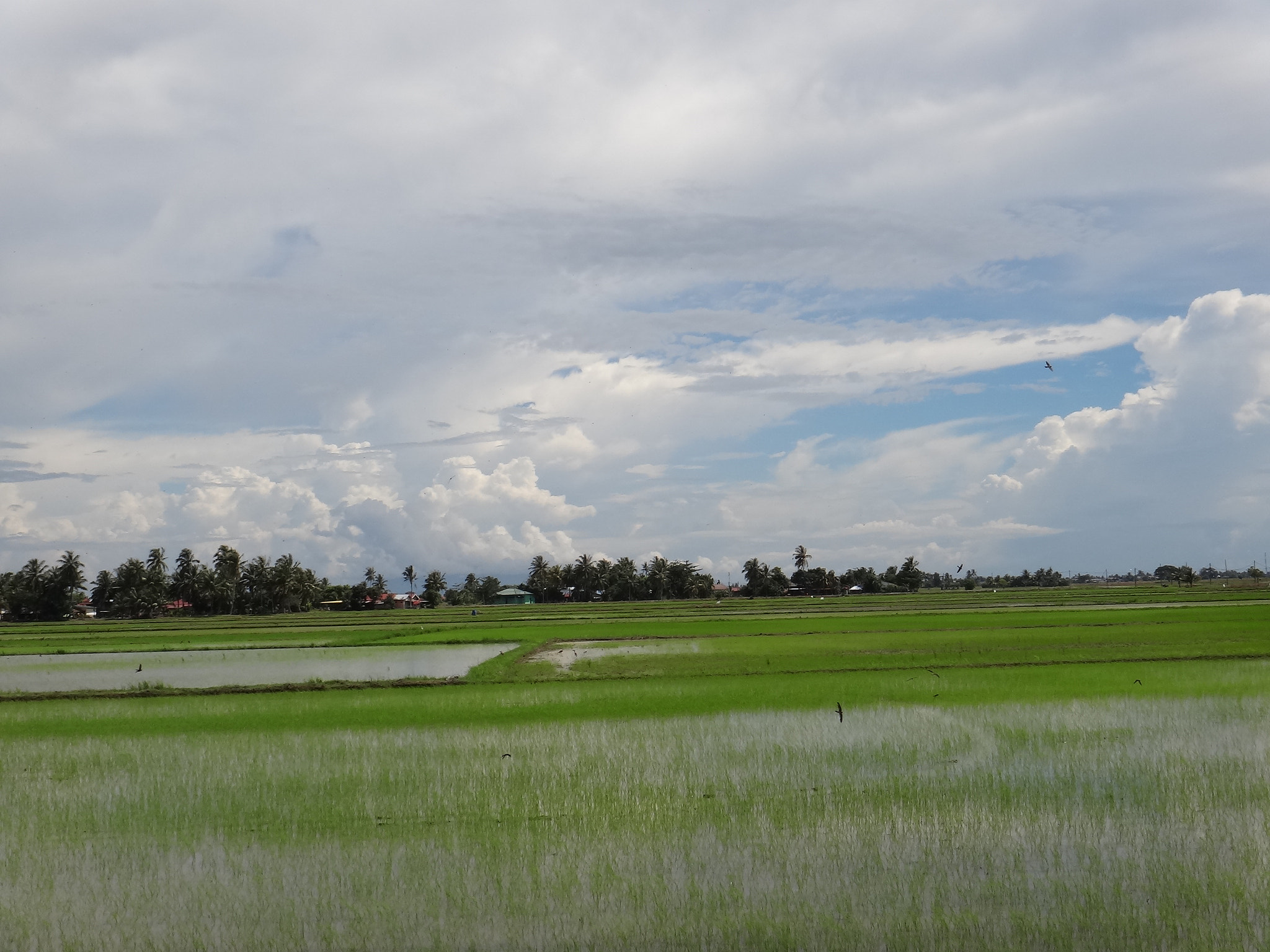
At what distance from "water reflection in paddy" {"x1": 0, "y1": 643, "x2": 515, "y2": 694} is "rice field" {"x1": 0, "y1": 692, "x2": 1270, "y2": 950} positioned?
1007 centimetres

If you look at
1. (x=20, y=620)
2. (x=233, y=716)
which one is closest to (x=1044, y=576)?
(x=20, y=620)

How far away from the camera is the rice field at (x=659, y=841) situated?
6.88 meters

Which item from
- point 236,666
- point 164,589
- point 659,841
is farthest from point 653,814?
point 164,589

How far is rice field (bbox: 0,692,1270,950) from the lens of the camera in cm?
688

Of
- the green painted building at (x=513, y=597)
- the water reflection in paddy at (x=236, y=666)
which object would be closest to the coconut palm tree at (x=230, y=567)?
the green painted building at (x=513, y=597)

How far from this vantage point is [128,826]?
388 inches

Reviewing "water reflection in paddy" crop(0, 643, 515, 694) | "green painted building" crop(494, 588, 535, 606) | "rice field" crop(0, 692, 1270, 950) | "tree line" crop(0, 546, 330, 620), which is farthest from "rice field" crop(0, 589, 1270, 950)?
"green painted building" crop(494, 588, 535, 606)

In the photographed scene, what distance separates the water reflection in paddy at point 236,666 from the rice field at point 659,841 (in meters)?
10.1

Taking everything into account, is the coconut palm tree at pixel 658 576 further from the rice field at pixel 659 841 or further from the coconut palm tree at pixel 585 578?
the rice field at pixel 659 841

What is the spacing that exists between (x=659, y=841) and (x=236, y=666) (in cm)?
2307

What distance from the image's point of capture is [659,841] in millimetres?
8844

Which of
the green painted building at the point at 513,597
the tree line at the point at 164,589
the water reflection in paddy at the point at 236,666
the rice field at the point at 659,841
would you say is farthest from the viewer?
the green painted building at the point at 513,597

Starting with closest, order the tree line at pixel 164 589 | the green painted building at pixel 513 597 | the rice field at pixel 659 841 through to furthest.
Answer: the rice field at pixel 659 841 → the tree line at pixel 164 589 → the green painted building at pixel 513 597

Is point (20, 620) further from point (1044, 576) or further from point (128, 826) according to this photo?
point (1044, 576)
